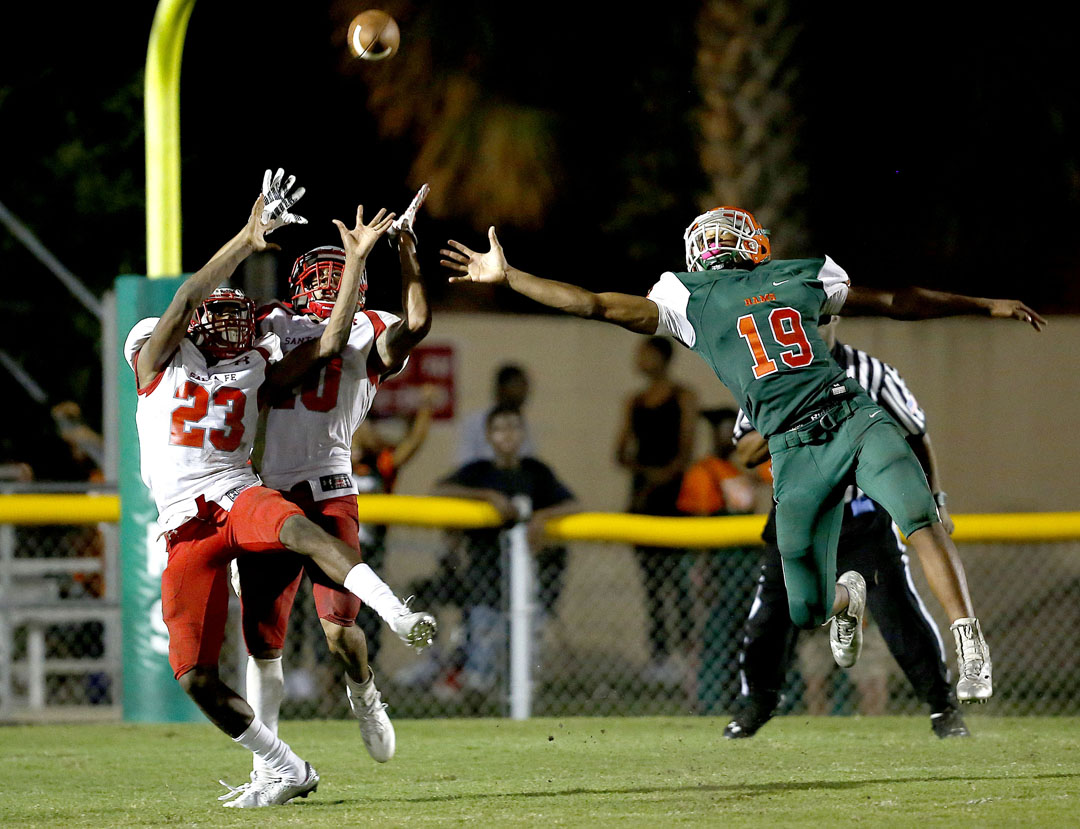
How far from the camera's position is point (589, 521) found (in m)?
11.0

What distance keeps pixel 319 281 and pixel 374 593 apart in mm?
1656

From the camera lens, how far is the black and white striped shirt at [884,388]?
8.52 meters

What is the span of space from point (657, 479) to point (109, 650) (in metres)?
3.78

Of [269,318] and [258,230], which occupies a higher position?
[258,230]

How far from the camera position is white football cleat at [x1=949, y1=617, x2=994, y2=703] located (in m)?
6.67

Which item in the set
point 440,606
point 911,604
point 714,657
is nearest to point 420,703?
point 440,606

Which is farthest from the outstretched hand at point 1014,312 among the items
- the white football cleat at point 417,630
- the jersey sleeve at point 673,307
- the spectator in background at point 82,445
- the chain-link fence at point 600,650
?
the spectator in background at point 82,445

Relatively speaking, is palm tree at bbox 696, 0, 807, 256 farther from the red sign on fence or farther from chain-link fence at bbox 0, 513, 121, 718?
chain-link fence at bbox 0, 513, 121, 718

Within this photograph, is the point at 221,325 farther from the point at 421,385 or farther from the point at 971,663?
the point at 421,385

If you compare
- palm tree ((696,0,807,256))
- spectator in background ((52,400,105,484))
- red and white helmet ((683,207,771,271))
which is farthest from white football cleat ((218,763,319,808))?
palm tree ((696,0,807,256))

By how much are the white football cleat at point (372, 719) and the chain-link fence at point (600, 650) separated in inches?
120

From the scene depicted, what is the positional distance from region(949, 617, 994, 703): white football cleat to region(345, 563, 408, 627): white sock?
6.65ft

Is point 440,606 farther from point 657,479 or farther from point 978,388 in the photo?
point 978,388

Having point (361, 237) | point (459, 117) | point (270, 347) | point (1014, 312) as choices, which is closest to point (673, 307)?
point (361, 237)
